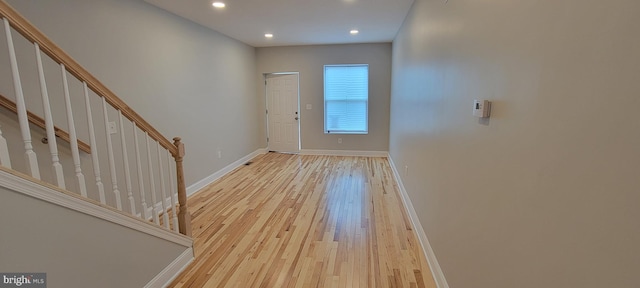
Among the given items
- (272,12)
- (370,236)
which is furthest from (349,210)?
(272,12)

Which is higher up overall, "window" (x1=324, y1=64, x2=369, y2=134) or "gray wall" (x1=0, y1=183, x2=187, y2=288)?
"window" (x1=324, y1=64, x2=369, y2=134)

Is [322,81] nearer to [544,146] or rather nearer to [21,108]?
[21,108]

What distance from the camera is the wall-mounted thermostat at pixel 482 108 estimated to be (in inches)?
52.7

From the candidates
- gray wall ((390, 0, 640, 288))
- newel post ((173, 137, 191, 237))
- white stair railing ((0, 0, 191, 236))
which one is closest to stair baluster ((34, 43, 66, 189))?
white stair railing ((0, 0, 191, 236))

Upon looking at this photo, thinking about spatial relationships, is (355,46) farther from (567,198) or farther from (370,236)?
(567,198)

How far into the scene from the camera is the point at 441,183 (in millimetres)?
2119

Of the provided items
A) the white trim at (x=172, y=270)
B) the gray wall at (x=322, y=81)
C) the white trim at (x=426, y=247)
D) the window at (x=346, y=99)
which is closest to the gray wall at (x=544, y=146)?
the white trim at (x=426, y=247)

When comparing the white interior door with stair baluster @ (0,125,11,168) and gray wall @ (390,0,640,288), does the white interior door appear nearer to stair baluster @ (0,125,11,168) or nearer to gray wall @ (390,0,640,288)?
gray wall @ (390,0,640,288)

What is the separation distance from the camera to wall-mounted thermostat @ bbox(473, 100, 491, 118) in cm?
134

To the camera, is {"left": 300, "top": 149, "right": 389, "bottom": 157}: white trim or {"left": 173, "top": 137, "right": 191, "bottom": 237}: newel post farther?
{"left": 300, "top": 149, "right": 389, "bottom": 157}: white trim

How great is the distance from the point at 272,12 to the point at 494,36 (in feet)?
A: 9.99

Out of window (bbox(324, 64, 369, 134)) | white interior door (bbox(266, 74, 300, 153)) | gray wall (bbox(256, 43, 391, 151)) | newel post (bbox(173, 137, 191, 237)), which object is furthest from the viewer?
white interior door (bbox(266, 74, 300, 153))

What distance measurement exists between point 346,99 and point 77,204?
5559 millimetres

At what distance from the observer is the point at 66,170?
243 cm
